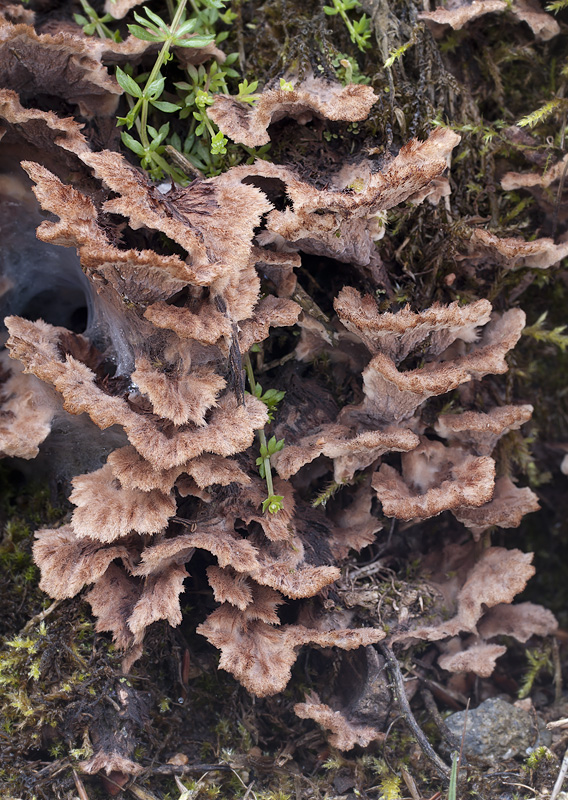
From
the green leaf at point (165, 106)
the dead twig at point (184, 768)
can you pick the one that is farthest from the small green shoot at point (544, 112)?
the dead twig at point (184, 768)

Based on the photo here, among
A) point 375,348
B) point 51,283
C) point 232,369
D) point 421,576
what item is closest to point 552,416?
point 421,576

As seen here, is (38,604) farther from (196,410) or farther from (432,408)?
(432,408)

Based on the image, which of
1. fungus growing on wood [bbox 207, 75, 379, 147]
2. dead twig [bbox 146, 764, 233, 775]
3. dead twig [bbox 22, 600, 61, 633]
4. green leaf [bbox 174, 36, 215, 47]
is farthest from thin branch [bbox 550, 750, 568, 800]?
green leaf [bbox 174, 36, 215, 47]

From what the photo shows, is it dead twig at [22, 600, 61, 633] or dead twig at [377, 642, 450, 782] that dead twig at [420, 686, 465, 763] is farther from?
dead twig at [22, 600, 61, 633]

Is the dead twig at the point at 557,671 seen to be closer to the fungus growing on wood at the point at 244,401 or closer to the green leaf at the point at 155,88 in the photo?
the fungus growing on wood at the point at 244,401

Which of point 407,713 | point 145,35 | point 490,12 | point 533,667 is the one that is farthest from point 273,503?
point 490,12
